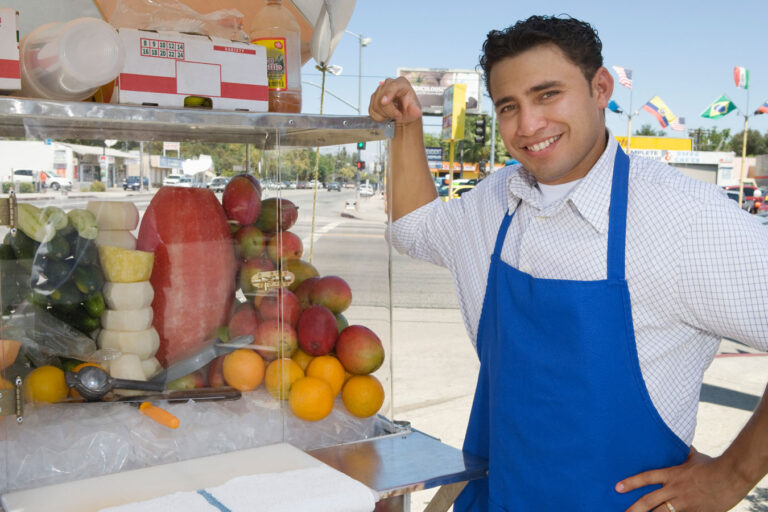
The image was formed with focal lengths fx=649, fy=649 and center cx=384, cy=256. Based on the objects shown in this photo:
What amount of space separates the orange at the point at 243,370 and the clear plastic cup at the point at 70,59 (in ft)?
2.02

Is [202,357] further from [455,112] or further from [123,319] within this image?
[455,112]

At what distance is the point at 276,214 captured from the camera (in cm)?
147

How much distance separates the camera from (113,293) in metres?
1.34

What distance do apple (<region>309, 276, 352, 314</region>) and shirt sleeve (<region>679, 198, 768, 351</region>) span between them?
2.45 feet

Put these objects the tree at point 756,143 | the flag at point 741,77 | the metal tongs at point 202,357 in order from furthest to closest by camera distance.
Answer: the tree at point 756,143, the flag at point 741,77, the metal tongs at point 202,357

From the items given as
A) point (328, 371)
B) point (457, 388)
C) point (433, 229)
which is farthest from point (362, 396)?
point (457, 388)

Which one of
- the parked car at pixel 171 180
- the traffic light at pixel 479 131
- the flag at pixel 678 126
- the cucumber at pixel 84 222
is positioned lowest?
the cucumber at pixel 84 222

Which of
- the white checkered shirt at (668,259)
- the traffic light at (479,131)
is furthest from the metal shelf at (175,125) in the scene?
the traffic light at (479,131)

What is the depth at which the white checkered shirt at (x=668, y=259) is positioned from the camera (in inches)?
45.9

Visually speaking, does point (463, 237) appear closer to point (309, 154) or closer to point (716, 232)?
point (309, 154)

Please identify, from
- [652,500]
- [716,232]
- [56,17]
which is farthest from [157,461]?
[56,17]

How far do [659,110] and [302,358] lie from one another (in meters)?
27.6

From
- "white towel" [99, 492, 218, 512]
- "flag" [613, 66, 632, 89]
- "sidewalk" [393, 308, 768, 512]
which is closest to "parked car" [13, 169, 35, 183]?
"white towel" [99, 492, 218, 512]

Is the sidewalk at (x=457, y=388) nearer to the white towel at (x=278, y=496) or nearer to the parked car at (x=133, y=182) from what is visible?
the white towel at (x=278, y=496)
